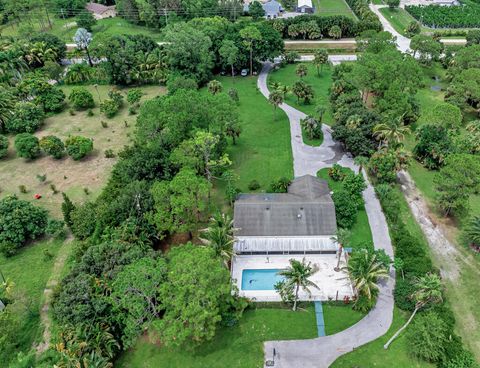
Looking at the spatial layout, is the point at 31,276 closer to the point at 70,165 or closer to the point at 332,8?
the point at 70,165

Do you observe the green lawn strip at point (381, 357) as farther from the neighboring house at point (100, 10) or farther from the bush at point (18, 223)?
the neighboring house at point (100, 10)

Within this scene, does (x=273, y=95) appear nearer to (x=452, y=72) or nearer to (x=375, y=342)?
(x=452, y=72)

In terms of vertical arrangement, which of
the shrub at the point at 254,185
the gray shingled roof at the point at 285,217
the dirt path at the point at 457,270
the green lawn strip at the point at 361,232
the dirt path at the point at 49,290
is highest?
the gray shingled roof at the point at 285,217

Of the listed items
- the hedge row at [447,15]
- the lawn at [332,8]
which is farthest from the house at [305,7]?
the hedge row at [447,15]

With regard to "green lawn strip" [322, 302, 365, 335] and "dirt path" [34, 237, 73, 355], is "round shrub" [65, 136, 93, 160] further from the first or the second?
"green lawn strip" [322, 302, 365, 335]

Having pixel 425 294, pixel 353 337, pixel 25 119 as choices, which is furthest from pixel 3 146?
pixel 425 294

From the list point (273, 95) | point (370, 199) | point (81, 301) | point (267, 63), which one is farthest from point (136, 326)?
point (267, 63)
